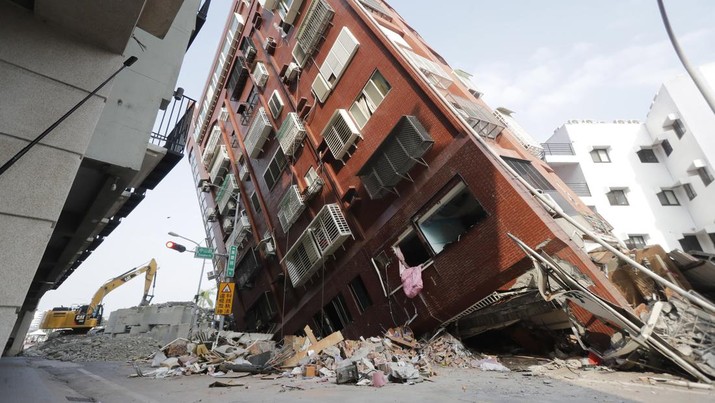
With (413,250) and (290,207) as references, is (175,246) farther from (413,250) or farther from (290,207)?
(413,250)

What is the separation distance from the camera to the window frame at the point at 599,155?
2136 centimetres

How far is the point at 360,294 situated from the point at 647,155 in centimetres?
2188

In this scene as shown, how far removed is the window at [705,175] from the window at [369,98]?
779 inches

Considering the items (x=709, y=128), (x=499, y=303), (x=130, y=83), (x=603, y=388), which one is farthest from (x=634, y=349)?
(x=709, y=128)

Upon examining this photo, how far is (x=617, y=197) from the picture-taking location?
20469 mm

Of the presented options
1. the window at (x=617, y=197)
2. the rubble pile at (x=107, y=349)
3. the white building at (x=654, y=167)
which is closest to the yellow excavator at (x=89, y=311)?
the rubble pile at (x=107, y=349)

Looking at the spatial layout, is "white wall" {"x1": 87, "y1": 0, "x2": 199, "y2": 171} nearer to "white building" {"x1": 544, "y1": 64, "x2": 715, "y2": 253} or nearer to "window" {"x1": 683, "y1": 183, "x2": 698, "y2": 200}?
"white building" {"x1": 544, "y1": 64, "x2": 715, "y2": 253}

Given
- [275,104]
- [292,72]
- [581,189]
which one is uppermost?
[292,72]

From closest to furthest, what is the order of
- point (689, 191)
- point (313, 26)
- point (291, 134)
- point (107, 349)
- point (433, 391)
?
point (433, 391) → point (313, 26) → point (291, 134) → point (107, 349) → point (689, 191)

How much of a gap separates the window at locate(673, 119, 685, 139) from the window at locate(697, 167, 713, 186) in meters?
2.29

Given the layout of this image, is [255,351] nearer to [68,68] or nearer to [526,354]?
[526,354]

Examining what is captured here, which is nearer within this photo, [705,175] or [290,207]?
[290,207]

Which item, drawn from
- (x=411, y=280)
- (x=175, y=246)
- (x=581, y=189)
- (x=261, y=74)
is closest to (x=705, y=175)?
(x=581, y=189)

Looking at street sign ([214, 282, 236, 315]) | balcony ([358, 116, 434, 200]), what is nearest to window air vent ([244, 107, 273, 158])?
street sign ([214, 282, 236, 315])
